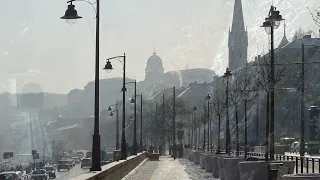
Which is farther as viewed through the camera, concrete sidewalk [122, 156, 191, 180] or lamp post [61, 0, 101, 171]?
concrete sidewalk [122, 156, 191, 180]

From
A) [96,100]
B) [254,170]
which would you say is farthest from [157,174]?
[254,170]

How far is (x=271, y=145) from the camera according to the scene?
36656mm

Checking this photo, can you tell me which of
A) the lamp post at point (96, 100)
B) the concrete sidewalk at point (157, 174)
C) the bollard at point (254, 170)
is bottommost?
the concrete sidewalk at point (157, 174)

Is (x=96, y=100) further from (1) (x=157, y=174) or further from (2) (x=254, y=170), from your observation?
(1) (x=157, y=174)

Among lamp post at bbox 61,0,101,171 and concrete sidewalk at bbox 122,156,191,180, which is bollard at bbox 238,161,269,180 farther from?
concrete sidewalk at bbox 122,156,191,180

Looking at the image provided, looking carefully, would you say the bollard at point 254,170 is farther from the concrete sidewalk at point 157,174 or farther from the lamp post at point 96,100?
the concrete sidewalk at point 157,174

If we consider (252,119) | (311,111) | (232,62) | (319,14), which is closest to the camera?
(319,14)

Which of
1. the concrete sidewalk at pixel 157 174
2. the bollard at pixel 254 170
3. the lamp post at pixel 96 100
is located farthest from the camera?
the concrete sidewalk at pixel 157 174

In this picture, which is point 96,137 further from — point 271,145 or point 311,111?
point 311,111

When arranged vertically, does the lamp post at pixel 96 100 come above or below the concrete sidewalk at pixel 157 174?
above

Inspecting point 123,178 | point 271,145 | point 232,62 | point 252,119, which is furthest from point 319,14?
point 232,62

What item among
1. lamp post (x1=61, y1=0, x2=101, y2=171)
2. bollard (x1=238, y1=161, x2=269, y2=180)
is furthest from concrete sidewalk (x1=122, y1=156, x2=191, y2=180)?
bollard (x1=238, y1=161, x2=269, y2=180)

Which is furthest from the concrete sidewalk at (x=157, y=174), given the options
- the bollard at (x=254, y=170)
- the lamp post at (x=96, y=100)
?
the bollard at (x=254, y=170)

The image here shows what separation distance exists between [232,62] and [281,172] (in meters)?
175
